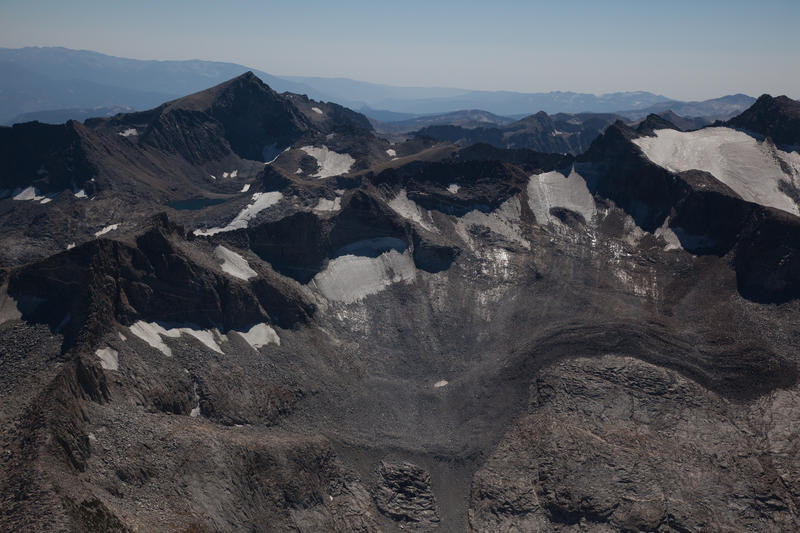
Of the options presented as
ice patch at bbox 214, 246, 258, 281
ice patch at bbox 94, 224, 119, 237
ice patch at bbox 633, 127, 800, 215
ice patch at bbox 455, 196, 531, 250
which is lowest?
ice patch at bbox 94, 224, 119, 237

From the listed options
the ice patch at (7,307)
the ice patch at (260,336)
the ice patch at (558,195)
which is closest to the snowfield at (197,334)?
the ice patch at (260,336)

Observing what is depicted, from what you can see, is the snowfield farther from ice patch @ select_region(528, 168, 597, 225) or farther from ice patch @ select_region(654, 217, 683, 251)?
ice patch @ select_region(654, 217, 683, 251)

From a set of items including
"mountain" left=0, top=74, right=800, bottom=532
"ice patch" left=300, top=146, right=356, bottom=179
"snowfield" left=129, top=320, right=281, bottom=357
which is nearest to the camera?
"mountain" left=0, top=74, right=800, bottom=532

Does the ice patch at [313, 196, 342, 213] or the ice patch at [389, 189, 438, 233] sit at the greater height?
the ice patch at [389, 189, 438, 233]

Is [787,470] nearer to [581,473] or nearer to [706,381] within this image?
[706,381]

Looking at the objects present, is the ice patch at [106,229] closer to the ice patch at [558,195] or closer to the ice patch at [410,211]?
the ice patch at [410,211]

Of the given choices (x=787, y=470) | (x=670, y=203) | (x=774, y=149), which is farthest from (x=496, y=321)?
(x=774, y=149)

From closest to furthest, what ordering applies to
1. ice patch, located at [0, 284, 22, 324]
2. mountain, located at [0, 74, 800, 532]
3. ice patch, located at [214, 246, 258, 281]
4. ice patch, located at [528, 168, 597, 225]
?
mountain, located at [0, 74, 800, 532] → ice patch, located at [0, 284, 22, 324] → ice patch, located at [214, 246, 258, 281] → ice patch, located at [528, 168, 597, 225]

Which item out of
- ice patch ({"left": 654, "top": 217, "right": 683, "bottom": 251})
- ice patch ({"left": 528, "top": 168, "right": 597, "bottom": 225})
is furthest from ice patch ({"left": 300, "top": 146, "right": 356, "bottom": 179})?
ice patch ({"left": 654, "top": 217, "right": 683, "bottom": 251})

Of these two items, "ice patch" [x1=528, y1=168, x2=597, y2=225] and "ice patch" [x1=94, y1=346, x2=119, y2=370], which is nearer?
"ice patch" [x1=94, y1=346, x2=119, y2=370]
